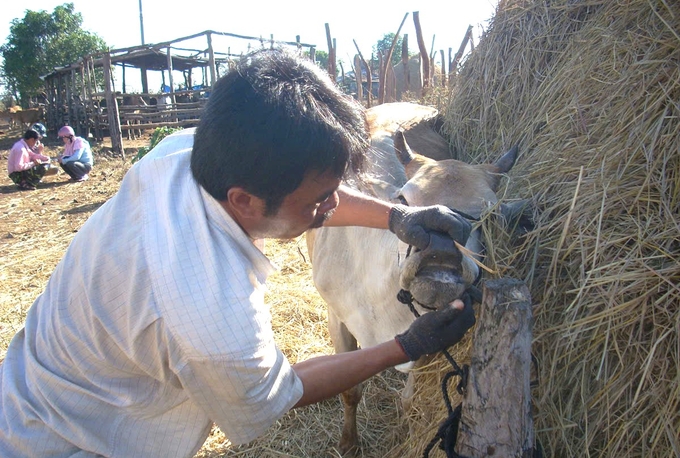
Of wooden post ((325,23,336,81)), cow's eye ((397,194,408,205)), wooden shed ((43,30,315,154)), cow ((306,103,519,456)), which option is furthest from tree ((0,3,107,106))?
cow's eye ((397,194,408,205))

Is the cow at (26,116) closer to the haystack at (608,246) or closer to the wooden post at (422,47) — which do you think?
the wooden post at (422,47)

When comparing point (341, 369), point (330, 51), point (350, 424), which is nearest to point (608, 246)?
point (341, 369)

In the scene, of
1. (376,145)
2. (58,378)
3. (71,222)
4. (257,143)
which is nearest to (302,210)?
(257,143)

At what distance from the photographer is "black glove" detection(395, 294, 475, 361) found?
1782mm

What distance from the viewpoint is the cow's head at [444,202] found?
1.93m

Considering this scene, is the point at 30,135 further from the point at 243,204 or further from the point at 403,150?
the point at 243,204

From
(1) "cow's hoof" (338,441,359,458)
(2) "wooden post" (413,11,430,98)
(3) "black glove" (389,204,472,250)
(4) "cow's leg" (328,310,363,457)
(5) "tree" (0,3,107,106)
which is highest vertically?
(5) "tree" (0,3,107,106)

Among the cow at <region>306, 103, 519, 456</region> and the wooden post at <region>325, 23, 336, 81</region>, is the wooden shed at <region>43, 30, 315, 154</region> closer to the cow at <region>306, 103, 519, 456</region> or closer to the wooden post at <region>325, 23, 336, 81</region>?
the wooden post at <region>325, 23, 336, 81</region>

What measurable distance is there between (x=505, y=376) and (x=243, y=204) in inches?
36.9

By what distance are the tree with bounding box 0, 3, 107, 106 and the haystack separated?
36.7 metres

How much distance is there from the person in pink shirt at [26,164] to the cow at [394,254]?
10238 millimetres

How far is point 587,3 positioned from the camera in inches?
114

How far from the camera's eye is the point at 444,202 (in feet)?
8.04

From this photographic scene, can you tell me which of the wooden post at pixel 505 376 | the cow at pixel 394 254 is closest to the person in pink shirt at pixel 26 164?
the cow at pixel 394 254
